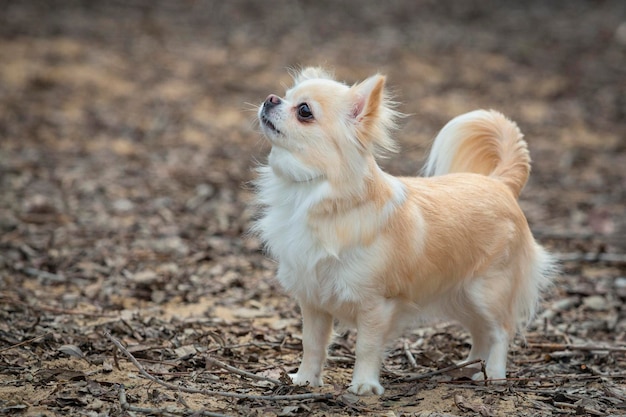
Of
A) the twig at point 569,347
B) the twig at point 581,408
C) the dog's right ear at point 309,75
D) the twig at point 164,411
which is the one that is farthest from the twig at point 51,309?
the twig at point 581,408

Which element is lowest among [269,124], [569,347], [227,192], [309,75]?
[569,347]

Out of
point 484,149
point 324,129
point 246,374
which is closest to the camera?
point 324,129

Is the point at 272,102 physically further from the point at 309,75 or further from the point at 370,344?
the point at 370,344

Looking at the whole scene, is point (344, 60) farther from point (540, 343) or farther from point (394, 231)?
point (394, 231)

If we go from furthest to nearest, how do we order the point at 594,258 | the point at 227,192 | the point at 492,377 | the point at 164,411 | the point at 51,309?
the point at 227,192 → the point at 594,258 → the point at 51,309 → the point at 492,377 → the point at 164,411

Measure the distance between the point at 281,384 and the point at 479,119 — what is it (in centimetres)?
186

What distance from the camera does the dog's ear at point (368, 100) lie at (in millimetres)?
3848

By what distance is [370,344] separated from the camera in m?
4.01

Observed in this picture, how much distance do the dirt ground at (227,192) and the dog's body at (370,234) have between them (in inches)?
12.6

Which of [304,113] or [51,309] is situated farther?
[51,309]

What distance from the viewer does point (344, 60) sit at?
1370 centimetres

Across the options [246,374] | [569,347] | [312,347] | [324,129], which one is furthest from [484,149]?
[246,374]

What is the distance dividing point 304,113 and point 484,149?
4.81ft

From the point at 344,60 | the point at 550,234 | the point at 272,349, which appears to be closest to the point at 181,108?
the point at 344,60
